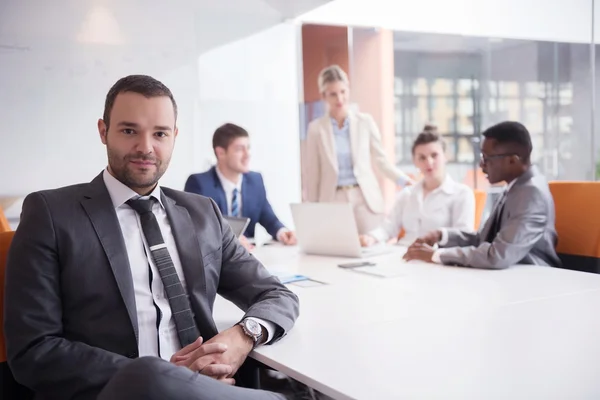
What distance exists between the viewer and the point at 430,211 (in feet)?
12.8

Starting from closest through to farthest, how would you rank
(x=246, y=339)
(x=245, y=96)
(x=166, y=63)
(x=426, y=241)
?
(x=246, y=339)
(x=426, y=241)
(x=166, y=63)
(x=245, y=96)

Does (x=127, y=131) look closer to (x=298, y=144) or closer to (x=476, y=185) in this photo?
(x=298, y=144)

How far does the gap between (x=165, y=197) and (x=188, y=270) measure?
25 cm

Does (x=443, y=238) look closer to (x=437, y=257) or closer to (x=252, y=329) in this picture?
(x=437, y=257)

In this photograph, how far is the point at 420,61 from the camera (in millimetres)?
7625

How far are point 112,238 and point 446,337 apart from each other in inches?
37.0

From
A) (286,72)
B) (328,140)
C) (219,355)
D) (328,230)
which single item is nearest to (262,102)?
(286,72)

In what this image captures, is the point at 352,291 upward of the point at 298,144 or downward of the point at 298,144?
downward

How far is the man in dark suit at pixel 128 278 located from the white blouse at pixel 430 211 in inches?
72.1

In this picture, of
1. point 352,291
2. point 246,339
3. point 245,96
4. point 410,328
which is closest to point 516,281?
point 352,291

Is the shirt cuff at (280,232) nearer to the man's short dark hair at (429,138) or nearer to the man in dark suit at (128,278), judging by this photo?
the man's short dark hair at (429,138)

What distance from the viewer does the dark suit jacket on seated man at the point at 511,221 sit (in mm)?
2746

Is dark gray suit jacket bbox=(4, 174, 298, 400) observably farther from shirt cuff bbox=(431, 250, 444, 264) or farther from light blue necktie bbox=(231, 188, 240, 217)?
light blue necktie bbox=(231, 188, 240, 217)

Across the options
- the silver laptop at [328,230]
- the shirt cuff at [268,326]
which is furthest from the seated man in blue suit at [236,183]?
the shirt cuff at [268,326]
